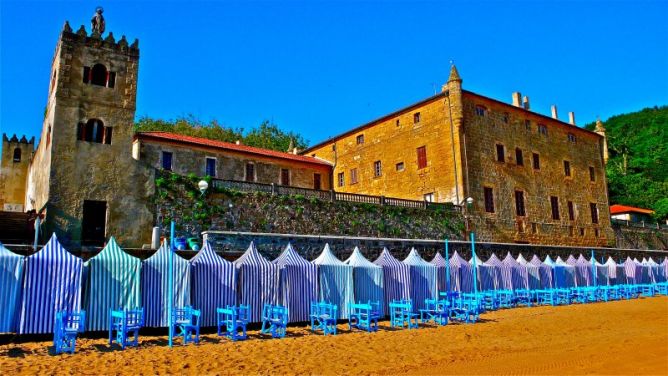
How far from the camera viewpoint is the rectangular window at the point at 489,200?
30000 millimetres

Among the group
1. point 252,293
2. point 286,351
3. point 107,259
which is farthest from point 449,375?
point 107,259

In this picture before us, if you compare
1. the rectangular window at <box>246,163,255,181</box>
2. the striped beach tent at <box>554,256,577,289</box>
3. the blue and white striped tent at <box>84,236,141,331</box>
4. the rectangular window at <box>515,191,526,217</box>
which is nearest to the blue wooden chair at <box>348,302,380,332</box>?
the blue and white striped tent at <box>84,236,141,331</box>

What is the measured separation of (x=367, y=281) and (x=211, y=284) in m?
5.42

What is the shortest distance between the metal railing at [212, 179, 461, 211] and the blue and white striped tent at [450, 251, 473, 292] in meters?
6.38

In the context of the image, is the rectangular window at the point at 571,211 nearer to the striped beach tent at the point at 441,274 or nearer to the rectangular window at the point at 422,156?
the rectangular window at the point at 422,156

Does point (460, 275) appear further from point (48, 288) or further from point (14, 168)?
point (14, 168)

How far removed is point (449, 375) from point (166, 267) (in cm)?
845

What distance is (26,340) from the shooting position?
39.9ft

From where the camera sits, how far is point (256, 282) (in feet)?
49.2

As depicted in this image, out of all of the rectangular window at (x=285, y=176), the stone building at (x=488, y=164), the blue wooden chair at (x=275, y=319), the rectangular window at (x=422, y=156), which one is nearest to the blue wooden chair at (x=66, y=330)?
the blue wooden chair at (x=275, y=319)

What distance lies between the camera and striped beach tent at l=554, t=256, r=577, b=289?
24750 millimetres

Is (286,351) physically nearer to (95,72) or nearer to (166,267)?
(166,267)

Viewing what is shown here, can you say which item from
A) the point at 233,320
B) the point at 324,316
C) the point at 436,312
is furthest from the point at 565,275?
the point at 233,320

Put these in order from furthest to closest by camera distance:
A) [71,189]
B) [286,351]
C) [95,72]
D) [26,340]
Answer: [95,72], [71,189], [26,340], [286,351]
